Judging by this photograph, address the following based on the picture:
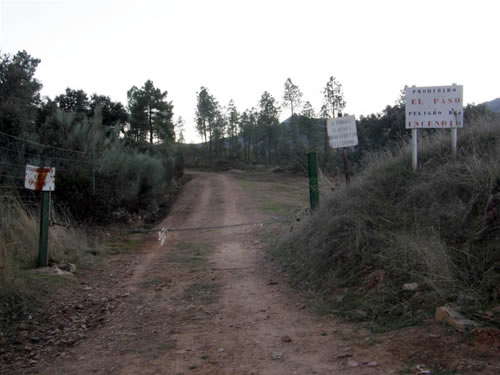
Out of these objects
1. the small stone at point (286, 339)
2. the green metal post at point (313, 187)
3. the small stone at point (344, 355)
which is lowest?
the small stone at point (286, 339)

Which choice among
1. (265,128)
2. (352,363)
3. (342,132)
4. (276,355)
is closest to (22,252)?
(276,355)

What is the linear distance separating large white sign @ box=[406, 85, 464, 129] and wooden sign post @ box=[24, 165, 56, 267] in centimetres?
627

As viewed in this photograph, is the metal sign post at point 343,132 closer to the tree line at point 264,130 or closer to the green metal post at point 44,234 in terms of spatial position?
the green metal post at point 44,234

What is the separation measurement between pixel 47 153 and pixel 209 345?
11233mm

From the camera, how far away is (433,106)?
7211mm

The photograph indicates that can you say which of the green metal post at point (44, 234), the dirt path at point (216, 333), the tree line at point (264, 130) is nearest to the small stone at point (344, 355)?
the dirt path at point (216, 333)

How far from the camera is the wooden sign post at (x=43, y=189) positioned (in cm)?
734

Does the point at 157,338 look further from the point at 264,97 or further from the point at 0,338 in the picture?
the point at 264,97

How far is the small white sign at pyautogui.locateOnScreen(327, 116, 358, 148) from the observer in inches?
356

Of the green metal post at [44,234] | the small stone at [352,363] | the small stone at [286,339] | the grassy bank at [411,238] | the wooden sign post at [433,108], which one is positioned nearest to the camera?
the small stone at [352,363]

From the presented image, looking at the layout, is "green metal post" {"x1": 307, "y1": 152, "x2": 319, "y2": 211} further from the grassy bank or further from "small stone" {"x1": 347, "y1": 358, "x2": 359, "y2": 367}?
"small stone" {"x1": 347, "y1": 358, "x2": 359, "y2": 367}

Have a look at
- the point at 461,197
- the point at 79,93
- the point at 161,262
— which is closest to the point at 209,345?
the point at 461,197

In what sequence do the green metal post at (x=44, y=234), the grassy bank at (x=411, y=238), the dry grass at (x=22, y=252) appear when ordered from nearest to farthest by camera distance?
the grassy bank at (x=411, y=238) < the dry grass at (x=22, y=252) < the green metal post at (x=44, y=234)

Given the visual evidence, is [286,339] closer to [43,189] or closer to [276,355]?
[276,355]
